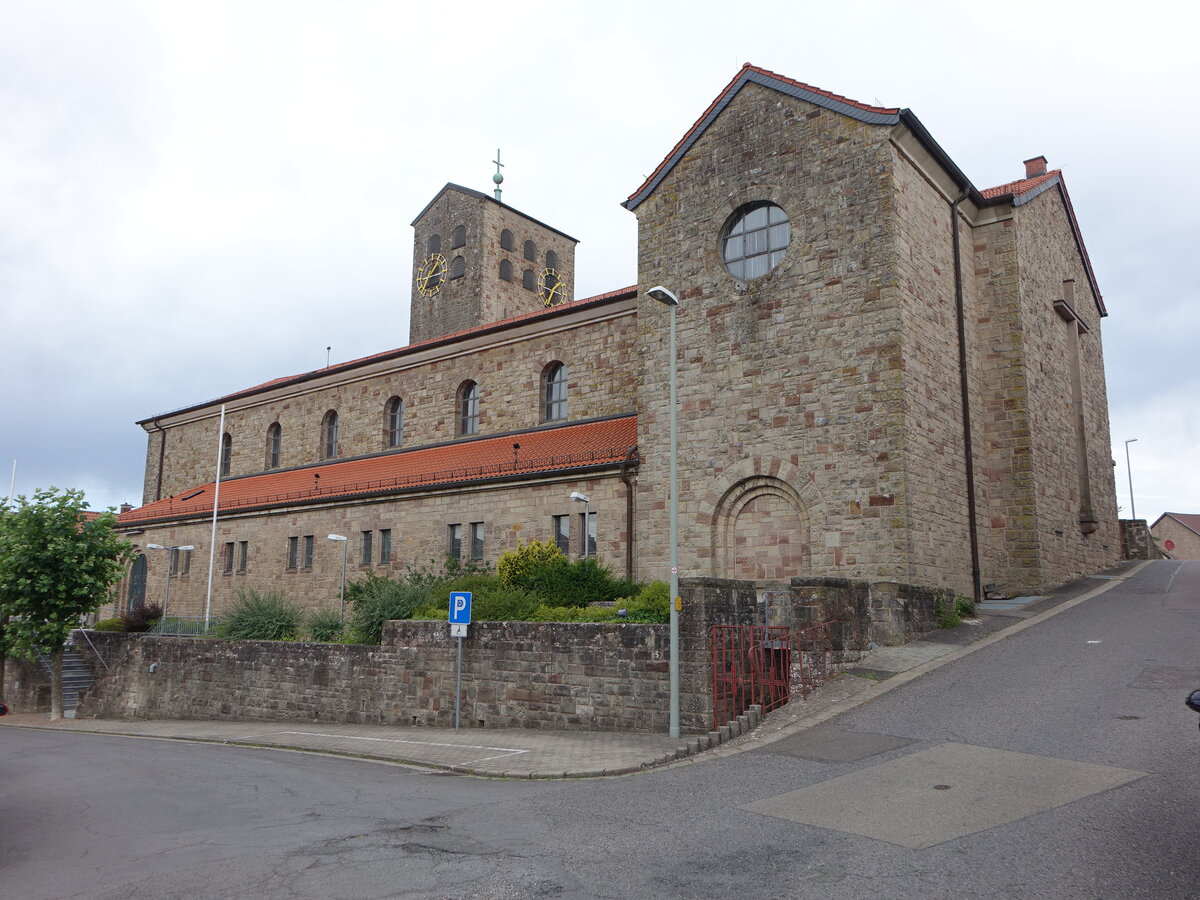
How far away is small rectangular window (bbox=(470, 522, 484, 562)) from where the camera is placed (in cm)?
2500

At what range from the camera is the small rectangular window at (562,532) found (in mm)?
23031

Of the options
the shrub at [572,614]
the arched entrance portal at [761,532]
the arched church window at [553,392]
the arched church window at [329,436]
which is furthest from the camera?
the arched church window at [329,436]

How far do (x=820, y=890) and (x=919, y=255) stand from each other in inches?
642

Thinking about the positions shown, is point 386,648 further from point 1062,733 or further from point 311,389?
point 311,389

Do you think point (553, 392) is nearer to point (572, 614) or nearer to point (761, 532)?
point (761, 532)

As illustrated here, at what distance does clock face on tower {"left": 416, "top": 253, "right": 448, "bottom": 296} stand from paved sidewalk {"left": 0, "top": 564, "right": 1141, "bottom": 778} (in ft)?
100

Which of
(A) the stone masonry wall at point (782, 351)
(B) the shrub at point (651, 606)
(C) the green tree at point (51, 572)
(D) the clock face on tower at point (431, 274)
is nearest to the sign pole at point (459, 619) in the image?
(B) the shrub at point (651, 606)

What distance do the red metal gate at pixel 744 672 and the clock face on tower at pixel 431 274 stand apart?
36423 mm

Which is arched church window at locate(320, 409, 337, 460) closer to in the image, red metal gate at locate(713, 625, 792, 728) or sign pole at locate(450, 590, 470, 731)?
sign pole at locate(450, 590, 470, 731)

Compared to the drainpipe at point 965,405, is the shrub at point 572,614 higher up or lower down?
lower down

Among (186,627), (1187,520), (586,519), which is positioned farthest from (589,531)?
(1187,520)

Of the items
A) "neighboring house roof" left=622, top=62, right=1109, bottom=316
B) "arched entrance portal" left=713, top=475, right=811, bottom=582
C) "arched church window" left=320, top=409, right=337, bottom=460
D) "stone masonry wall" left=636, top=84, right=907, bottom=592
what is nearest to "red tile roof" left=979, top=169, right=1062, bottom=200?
"neighboring house roof" left=622, top=62, right=1109, bottom=316

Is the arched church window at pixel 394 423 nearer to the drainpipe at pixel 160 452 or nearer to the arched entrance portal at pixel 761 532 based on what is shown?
the arched entrance portal at pixel 761 532

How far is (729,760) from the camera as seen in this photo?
11.0 meters
